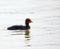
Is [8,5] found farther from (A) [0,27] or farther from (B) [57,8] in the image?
(A) [0,27]

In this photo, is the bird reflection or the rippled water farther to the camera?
the bird reflection

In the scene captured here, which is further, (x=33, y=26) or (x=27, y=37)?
(x=33, y=26)

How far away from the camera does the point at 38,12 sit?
2923 cm

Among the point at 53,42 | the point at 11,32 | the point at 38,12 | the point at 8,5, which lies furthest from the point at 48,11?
the point at 53,42

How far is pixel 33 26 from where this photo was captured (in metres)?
24.4

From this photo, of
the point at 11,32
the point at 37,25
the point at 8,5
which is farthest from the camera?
the point at 8,5

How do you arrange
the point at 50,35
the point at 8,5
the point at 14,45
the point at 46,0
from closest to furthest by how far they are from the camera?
the point at 14,45 < the point at 50,35 < the point at 8,5 < the point at 46,0

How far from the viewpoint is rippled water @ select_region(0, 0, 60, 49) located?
1954cm

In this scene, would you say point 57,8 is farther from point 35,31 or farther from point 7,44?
point 7,44

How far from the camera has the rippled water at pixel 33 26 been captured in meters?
19.5

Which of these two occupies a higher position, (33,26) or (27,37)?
(33,26)

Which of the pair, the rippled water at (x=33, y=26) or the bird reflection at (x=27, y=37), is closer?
the rippled water at (x=33, y=26)

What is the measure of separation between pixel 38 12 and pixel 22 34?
7.07 m

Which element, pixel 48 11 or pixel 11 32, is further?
pixel 48 11
